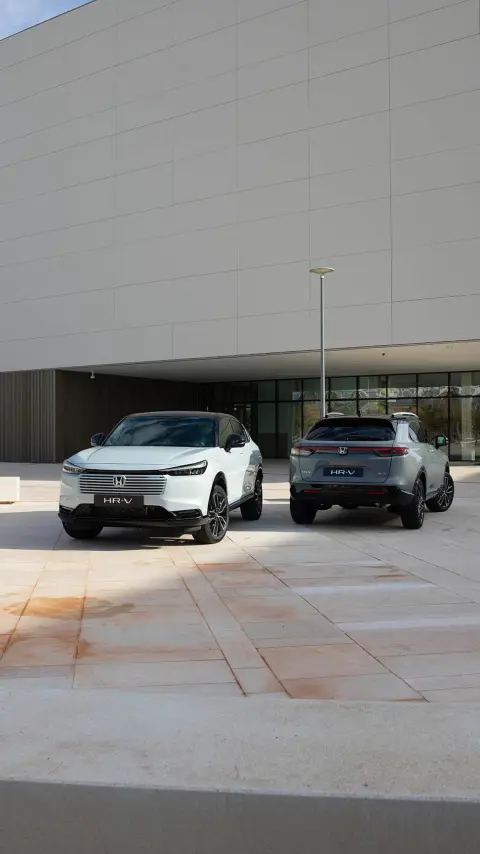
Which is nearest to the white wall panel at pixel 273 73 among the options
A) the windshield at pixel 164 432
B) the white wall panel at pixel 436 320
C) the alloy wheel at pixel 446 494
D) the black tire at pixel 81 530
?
the white wall panel at pixel 436 320

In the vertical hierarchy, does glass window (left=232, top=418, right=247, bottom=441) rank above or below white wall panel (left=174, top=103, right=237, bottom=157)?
below

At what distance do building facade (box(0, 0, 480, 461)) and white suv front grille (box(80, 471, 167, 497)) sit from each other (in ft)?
52.6

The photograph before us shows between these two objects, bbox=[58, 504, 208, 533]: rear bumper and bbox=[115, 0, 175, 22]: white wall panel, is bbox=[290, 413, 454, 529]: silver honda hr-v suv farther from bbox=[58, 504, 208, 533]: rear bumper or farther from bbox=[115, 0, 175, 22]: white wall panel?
bbox=[115, 0, 175, 22]: white wall panel

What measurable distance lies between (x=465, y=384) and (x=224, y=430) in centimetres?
2291

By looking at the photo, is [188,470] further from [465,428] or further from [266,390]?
[266,390]

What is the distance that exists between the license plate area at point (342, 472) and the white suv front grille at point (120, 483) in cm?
289

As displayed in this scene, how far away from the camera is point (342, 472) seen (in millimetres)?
11227

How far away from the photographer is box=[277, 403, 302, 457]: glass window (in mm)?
36312

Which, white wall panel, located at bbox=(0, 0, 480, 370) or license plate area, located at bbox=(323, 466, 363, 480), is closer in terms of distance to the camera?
license plate area, located at bbox=(323, 466, 363, 480)

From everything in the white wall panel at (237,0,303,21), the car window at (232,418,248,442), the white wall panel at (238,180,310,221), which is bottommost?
the car window at (232,418,248,442)

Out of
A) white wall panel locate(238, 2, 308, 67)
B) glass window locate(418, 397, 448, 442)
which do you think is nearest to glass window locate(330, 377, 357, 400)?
glass window locate(418, 397, 448, 442)

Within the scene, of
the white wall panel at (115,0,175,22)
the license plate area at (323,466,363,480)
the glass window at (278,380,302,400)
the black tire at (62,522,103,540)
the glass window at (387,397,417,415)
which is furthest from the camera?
the glass window at (278,380,302,400)

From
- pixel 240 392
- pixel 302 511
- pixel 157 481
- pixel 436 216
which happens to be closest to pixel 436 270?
pixel 436 216

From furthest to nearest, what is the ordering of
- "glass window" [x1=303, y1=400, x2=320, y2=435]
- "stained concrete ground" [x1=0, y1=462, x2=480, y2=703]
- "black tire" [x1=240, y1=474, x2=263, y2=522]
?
"glass window" [x1=303, y1=400, x2=320, y2=435], "black tire" [x1=240, y1=474, x2=263, y2=522], "stained concrete ground" [x1=0, y1=462, x2=480, y2=703]
